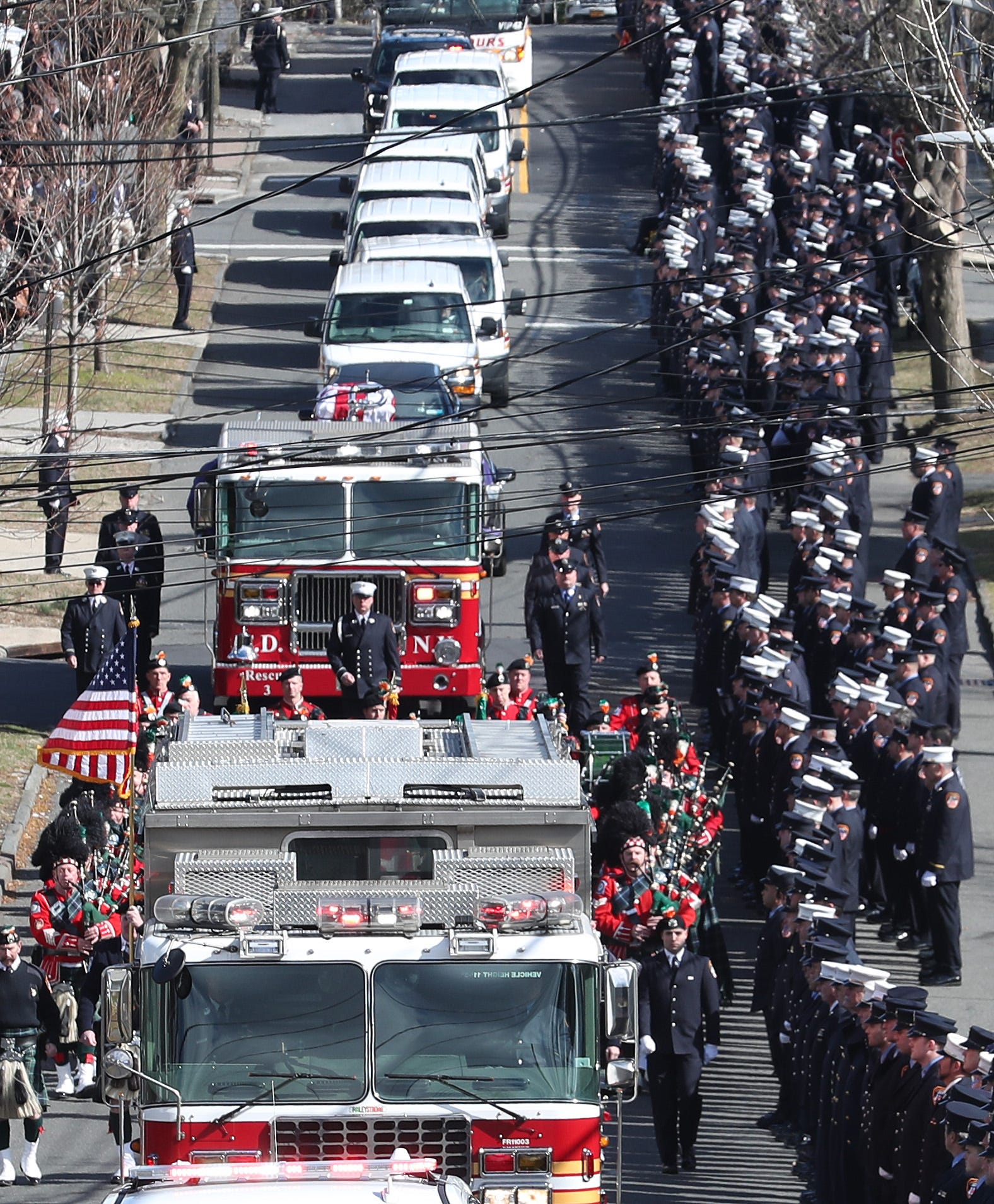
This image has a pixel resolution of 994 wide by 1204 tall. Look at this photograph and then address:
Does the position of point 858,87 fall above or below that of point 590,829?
above

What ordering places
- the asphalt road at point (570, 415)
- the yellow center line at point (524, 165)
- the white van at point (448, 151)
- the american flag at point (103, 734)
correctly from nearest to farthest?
the asphalt road at point (570, 415) → the american flag at point (103, 734) → the white van at point (448, 151) → the yellow center line at point (524, 165)

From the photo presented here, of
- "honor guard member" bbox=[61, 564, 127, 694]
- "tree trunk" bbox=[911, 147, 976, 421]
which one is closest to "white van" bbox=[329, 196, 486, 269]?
"tree trunk" bbox=[911, 147, 976, 421]

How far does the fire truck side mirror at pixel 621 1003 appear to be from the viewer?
36.3 feet

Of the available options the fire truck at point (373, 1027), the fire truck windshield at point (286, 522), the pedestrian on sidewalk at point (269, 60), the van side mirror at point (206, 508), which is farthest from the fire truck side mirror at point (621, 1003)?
the pedestrian on sidewalk at point (269, 60)

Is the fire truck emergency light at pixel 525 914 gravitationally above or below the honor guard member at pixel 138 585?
above

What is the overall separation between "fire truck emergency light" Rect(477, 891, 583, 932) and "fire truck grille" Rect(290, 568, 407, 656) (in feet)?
31.3

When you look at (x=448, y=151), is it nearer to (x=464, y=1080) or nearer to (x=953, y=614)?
(x=953, y=614)

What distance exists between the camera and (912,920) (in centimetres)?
1777

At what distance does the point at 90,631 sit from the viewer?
70.0 feet

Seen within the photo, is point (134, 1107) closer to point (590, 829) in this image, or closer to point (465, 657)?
point (590, 829)

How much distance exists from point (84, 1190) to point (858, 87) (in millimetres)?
21816

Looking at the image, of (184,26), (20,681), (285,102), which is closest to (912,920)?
(20,681)

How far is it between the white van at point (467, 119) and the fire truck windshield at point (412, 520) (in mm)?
16581

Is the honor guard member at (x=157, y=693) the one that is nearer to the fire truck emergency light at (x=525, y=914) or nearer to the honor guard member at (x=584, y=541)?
the honor guard member at (x=584, y=541)
